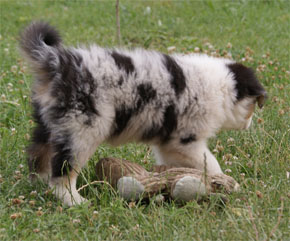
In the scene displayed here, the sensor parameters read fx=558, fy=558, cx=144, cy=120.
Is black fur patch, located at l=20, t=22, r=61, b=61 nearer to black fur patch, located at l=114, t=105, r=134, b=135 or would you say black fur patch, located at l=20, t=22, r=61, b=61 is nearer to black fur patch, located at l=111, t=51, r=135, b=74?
black fur patch, located at l=111, t=51, r=135, b=74

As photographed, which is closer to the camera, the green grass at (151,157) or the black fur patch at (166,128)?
the green grass at (151,157)

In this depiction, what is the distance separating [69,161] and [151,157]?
51.6 inches

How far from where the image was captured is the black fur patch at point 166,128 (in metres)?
4.51

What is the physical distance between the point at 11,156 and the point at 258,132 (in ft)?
7.73

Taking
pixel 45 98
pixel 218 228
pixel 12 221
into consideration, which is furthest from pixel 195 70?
pixel 12 221

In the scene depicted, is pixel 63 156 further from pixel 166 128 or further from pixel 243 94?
pixel 243 94

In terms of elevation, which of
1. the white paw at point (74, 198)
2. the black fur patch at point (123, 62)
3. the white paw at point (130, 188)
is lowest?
the white paw at point (74, 198)

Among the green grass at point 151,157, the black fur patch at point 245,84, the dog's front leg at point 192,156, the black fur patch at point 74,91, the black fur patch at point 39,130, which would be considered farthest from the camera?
the black fur patch at point 245,84

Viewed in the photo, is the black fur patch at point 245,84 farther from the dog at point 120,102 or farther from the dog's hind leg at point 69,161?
the dog's hind leg at point 69,161

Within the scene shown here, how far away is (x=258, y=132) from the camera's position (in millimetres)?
5426

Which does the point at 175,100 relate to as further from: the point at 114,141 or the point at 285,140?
the point at 285,140

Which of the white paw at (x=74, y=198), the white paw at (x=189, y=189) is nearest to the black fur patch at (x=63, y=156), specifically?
the white paw at (x=74, y=198)

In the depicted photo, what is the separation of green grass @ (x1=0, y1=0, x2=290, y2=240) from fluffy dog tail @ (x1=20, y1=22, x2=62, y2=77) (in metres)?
0.94

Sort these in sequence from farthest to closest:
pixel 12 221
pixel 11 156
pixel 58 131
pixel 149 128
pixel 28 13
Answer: pixel 28 13 → pixel 11 156 → pixel 149 128 → pixel 58 131 → pixel 12 221
